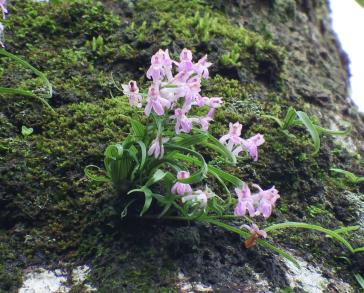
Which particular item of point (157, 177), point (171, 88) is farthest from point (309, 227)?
point (171, 88)

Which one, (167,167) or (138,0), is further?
(138,0)

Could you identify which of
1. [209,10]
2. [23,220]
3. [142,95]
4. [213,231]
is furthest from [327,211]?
[209,10]

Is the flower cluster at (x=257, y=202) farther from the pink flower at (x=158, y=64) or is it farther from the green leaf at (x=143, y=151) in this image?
the pink flower at (x=158, y=64)

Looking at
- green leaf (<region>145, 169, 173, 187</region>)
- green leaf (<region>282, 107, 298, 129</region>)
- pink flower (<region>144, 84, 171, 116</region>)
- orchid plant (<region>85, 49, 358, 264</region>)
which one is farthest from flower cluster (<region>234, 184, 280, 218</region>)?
green leaf (<region>282, 107, 298, 129</region>)

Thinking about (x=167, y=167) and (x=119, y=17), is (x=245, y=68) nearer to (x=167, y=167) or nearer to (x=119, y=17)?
(x=119, y=17)

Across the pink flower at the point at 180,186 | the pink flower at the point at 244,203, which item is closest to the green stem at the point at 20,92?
the pink flower at the point at 180,186

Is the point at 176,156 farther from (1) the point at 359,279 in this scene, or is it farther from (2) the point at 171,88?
(1) the point at 359,279

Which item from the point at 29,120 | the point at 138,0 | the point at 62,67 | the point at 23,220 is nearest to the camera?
the point at 23,220

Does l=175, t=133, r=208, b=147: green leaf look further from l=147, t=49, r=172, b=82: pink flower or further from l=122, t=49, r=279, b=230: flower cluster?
l=147, t=49, r=172, b=82: pink flower
